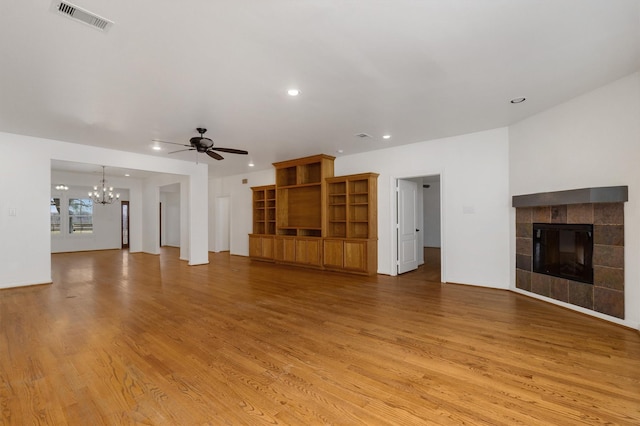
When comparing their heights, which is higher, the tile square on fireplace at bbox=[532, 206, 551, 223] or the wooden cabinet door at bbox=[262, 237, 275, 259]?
the tile square on fireplace at bbox=[532, 206, 551, 223]

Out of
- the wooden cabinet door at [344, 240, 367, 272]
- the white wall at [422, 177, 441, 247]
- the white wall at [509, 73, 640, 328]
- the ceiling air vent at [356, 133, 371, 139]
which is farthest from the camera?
the white wall at [422, 177, 441, 247]

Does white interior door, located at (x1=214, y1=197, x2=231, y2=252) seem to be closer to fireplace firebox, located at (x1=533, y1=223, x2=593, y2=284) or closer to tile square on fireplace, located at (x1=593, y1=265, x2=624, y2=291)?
fireplace firebox, located at (x1=533, y1=223, x2=593, y2=284)

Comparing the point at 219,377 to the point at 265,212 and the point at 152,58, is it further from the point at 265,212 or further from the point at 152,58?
the point at 265,212

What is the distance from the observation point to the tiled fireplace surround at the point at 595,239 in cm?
344

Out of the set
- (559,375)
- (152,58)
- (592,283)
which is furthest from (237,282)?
(592,283)

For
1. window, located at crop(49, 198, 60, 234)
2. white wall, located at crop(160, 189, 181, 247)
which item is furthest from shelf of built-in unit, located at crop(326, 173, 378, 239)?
window, located at crop(49, 198, 60, 234)

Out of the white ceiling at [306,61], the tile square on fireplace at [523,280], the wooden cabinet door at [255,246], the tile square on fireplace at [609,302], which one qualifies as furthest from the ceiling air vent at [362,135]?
the wooden cabinet door at [255,246]

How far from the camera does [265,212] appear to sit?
8656 mm

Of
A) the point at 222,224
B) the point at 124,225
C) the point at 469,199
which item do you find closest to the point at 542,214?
the point at 469,199

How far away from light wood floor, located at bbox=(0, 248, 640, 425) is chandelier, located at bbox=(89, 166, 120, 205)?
6.87 m

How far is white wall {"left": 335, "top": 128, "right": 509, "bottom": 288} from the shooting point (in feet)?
16.7

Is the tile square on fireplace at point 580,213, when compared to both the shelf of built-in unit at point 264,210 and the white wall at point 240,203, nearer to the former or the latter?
the shelf of built-in unit at point 264,210

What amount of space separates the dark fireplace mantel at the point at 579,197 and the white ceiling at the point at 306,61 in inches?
48.6

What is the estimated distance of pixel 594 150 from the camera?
370 cm
